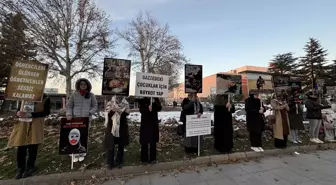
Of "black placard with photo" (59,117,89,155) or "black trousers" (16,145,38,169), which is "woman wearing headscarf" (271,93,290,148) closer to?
"black placard with photo" (59,117,89,155)

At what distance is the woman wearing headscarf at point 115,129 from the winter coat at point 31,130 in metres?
1.22

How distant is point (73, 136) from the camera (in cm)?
371

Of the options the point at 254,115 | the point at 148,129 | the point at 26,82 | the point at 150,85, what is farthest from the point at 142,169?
the point at 254,115

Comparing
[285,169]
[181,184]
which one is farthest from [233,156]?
[181,184]

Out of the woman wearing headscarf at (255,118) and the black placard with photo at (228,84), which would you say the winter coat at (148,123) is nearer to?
the black placard with photo at (228,84)

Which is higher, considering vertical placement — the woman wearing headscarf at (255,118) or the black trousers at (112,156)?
the woman wearing headscarf at (255,118)

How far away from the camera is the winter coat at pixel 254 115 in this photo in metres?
4.77

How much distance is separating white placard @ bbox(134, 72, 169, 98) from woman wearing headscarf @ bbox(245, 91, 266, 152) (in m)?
2.40

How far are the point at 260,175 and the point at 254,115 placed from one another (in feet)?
5.40

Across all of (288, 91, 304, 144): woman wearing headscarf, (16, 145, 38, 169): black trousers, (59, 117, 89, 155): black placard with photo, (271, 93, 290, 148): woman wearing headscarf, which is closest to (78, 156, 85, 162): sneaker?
(59, 117, 89, 155): black placard with photo

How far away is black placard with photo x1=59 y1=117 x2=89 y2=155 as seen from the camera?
363 centimetres

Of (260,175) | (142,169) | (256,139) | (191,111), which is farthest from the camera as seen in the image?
(256,139)

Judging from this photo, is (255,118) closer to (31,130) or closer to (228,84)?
(228,84)

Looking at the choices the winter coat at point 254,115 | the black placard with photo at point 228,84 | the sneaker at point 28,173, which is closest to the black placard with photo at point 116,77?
the sneaker at point 28,173
